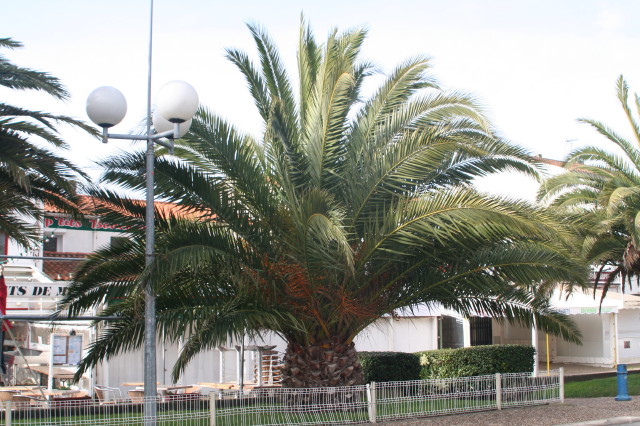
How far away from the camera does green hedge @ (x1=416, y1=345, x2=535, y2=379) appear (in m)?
15.6

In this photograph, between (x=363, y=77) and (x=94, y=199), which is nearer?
(x=94, y=199)

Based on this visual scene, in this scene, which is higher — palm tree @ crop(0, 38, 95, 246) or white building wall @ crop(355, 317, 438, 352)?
palm tree @ crop(0, 38, 95, 246)

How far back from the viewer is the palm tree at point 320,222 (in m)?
9.96

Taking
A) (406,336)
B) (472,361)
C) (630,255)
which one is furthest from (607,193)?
(406,336)

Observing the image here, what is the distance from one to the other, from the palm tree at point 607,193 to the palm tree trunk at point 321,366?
7.06 m

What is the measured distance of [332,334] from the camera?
11.4 m

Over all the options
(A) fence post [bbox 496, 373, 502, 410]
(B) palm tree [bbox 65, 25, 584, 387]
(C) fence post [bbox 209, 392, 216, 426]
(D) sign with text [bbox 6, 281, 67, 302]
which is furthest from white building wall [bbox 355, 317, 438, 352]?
(C) fence post [bbox 209, 392, 216, 426]

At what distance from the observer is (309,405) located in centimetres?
1081

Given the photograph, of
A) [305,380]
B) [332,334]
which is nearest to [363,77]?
[332,334]

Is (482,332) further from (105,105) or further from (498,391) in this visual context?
(105,105)

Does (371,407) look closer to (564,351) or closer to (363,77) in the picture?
(363,77)

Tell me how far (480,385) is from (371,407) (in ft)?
8.78

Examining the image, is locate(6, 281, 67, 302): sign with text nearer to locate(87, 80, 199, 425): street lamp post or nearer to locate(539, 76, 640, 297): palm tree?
locate(87, 80, 199, 425): street lamp post

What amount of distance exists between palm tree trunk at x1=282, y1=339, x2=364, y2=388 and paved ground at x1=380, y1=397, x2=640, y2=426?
1033mm
